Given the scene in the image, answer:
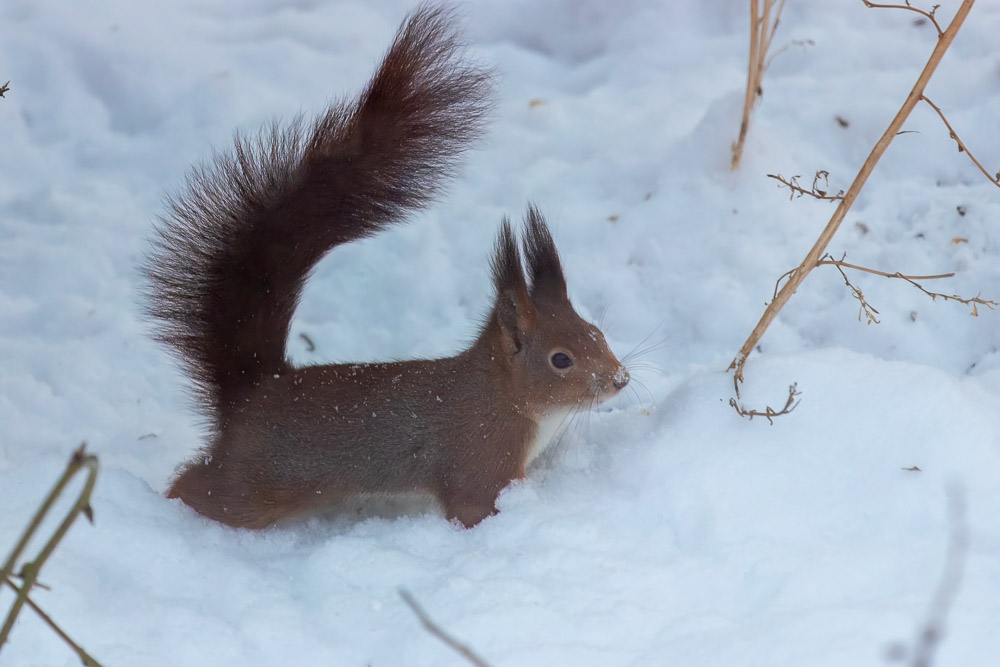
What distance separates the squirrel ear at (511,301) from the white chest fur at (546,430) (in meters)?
0.19

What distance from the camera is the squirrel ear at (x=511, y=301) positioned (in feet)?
7.61

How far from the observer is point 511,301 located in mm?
2344

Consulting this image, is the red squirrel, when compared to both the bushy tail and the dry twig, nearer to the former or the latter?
the bushy tail

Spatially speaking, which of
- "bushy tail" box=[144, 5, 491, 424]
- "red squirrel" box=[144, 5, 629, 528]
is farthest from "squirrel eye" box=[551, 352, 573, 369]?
"bushy tail" box=[144, 5, 491, 424]

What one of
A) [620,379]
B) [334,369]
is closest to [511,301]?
[620,379]

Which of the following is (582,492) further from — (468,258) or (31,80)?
(31,80)

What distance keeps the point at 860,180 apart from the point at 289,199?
4.32 ft

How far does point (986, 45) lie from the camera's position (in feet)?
10.6

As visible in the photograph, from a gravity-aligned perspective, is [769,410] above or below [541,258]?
below

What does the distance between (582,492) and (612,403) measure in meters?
0.66

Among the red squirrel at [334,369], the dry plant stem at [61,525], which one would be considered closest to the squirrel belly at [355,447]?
the red squirrel at [334,369]

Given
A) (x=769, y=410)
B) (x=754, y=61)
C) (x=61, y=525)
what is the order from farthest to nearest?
1. (x=754, y=61)
2. (x=769, y=410)
3. (x=61, y=525)

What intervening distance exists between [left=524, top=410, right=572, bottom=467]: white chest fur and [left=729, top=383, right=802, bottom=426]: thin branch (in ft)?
1.37

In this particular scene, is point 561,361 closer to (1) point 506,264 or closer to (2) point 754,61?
(1) point 506,264
